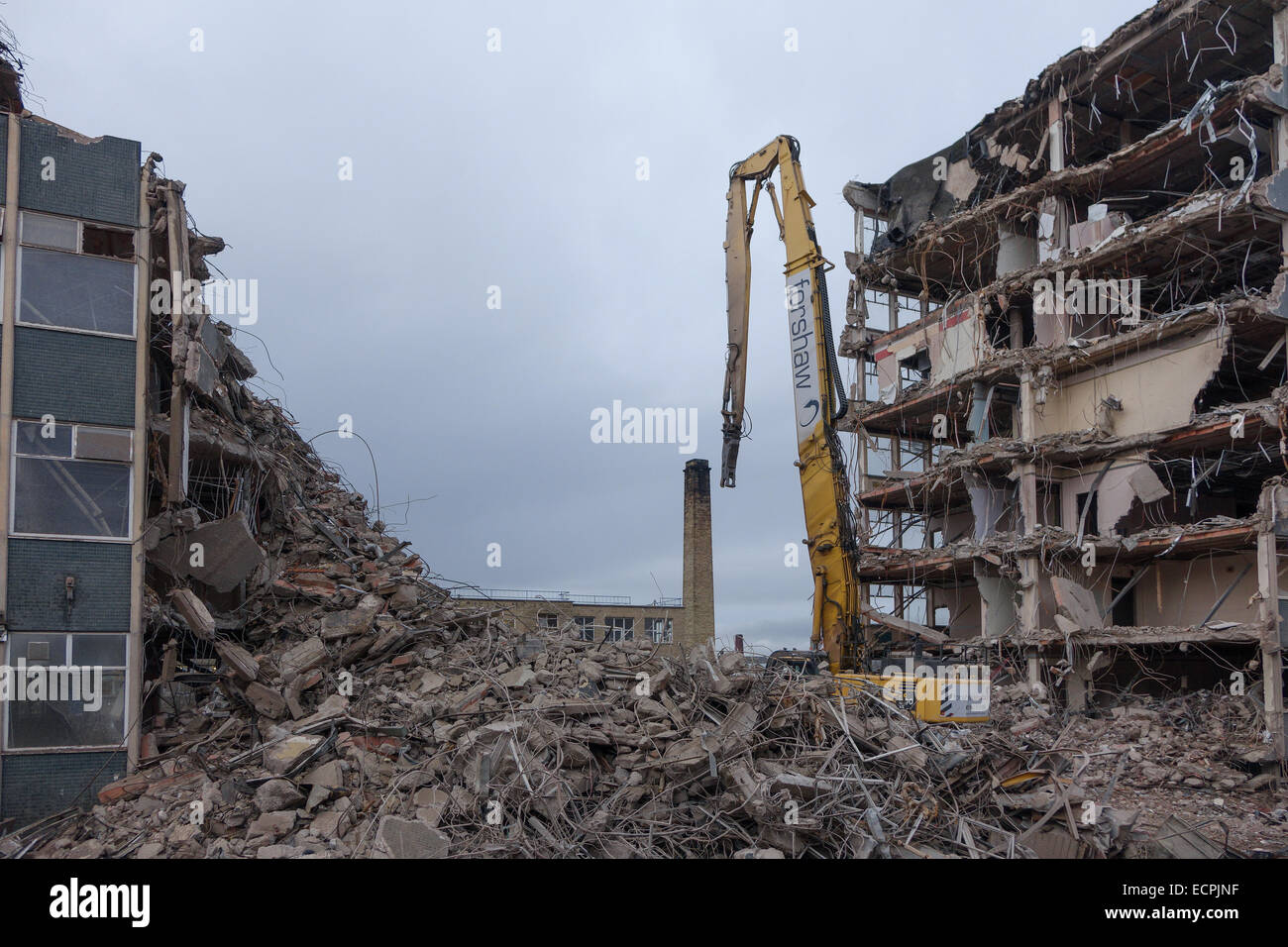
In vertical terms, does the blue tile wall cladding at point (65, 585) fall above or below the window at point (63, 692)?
above

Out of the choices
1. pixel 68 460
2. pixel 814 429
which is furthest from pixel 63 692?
pixel 814 429

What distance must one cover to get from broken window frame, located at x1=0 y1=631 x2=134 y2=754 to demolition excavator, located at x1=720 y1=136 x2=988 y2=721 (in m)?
7.51

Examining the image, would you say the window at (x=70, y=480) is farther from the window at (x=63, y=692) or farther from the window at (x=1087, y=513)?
the window at (x=1087, y=513)

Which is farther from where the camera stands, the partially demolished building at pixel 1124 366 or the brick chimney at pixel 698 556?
the brick chimney at pixel 698 556

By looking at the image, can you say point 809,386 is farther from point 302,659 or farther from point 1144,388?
point 1144,388

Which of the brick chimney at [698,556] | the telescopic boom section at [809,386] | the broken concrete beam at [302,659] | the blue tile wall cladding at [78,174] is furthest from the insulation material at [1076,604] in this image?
the blue tile wall cladding at [78,174]

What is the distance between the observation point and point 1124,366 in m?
20.9

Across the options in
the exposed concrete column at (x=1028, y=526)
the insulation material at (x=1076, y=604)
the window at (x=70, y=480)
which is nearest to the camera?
the window at (x=70, y=480)

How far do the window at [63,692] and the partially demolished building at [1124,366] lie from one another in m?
17.5

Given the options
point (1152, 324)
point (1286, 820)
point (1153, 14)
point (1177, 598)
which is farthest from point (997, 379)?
A: point (1286, 820)

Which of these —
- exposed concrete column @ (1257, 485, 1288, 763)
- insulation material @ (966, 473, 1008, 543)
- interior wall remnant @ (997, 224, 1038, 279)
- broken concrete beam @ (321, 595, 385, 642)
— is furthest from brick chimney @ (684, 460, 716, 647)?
broken concrete beam @ (321, 595, 385, 642)

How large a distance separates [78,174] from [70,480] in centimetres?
367

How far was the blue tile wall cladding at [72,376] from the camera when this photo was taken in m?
10.9

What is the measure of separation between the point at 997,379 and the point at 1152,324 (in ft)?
15.4
